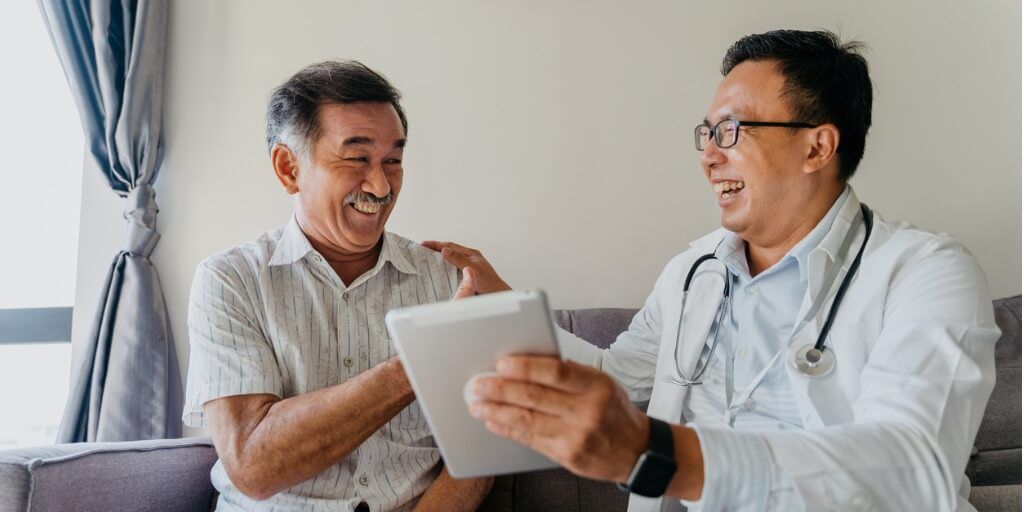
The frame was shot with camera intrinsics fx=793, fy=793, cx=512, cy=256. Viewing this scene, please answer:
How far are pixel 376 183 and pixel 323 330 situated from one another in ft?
1.14

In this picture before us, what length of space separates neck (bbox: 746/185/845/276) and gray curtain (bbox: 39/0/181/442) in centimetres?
178

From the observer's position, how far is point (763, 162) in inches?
65.6

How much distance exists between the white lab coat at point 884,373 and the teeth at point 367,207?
0.72 metres

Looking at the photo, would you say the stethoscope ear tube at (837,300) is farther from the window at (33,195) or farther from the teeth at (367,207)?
the window at (33,195)

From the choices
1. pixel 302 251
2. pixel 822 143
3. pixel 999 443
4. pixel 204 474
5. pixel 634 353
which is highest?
pixel 822 143

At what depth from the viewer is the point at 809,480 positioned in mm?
1087

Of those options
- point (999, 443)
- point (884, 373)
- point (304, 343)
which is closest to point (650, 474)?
point (884, 373)

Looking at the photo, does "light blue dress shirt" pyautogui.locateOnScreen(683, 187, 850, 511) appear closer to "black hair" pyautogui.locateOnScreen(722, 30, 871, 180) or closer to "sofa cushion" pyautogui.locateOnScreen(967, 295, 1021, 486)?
"black hair" pyautogui.locateOnScreen(722, 30, 871, 180)

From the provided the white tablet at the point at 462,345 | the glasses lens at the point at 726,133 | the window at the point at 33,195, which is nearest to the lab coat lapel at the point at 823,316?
the glasses lens at the point at 726,133

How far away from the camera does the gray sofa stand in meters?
1.55

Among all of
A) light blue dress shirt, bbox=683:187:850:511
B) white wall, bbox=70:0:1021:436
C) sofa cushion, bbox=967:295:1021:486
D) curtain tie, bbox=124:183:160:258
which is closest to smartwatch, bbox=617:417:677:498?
light blue dress shirt, bbox=683:187:850:511

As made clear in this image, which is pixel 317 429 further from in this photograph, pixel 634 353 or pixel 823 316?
pixel 823 316

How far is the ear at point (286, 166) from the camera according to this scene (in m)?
1.86

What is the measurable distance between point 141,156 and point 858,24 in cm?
233
